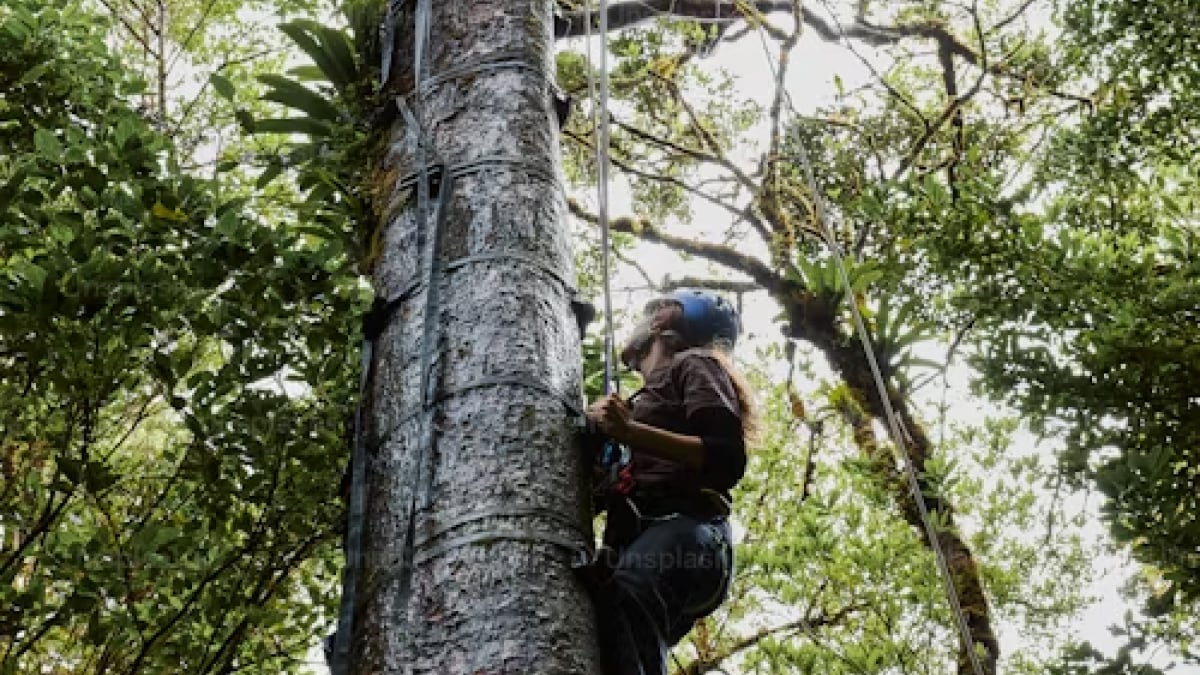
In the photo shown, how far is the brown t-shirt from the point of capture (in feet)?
8.04

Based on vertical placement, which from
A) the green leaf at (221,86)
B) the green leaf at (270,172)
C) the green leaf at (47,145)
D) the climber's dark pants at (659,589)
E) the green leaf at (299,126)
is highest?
the green leaf at (299,126)

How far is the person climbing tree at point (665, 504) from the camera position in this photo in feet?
7.12

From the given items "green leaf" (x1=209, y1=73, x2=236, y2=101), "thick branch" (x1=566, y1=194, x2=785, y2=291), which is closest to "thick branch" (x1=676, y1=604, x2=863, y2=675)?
"thick branch" (x1=566, y1=194, x2=785, y2=291)

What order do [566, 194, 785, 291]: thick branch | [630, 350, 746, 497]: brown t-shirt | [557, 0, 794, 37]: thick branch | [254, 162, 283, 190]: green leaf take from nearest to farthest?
[630, 350, 746, 497]: brown t-shirt
[254, 162, 283, 190]: green leaf
[557, 0, 794, 37]: thick branch
[566, 194, 785, 291]: thick branch

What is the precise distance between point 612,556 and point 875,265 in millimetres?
3708

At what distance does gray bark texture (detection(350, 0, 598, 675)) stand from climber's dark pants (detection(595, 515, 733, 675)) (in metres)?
0.15

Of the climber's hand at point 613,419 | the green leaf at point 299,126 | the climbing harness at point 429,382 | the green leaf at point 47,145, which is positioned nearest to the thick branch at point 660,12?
the green leaf at point 299,126

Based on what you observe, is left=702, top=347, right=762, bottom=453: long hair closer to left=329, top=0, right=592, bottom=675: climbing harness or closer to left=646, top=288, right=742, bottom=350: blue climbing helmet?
left=646, top=288, right=742, bottom=350: blue climbing helmet

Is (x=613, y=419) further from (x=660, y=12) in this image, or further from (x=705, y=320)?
(x=660, y=12)

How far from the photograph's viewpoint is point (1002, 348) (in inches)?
147

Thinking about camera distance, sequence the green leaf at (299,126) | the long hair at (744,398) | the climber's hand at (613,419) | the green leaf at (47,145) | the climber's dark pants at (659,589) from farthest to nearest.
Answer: the green leaf at (299,126)
the long hair at (744,398)
the green leaf at (47,145)
the climber's hand at (613,419)
the climber's dark pants at (659,589)

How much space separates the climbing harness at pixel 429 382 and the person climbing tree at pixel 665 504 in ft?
0.48

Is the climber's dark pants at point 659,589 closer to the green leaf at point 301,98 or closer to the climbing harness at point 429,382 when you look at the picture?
the climbing harness at point 429,382

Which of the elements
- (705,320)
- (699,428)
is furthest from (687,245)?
(699,428)
